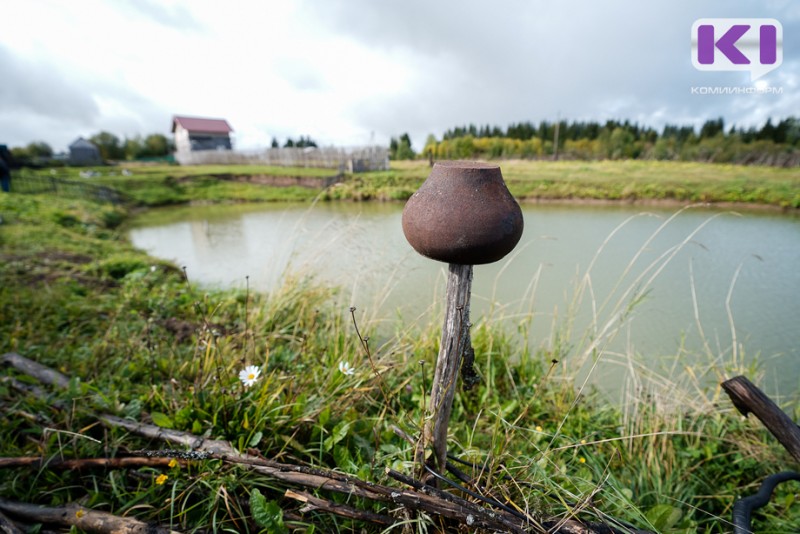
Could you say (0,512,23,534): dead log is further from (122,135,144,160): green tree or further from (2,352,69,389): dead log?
(122,135,144,160): green tree

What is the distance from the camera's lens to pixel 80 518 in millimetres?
1127

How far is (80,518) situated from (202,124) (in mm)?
44088

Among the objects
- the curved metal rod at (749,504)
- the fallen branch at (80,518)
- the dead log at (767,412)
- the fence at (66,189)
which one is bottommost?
the fallen branch at (80,518)

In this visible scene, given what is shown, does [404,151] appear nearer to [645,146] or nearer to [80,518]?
[80,518]

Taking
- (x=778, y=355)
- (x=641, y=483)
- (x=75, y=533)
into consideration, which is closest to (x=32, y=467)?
(x=75, y=533)

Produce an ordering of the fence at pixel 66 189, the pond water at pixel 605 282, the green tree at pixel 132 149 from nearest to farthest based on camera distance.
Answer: the pond water at pixel 605 282 → the fence at pixel 66 189 → the green tree at pixel 132 149

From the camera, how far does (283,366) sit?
212cm

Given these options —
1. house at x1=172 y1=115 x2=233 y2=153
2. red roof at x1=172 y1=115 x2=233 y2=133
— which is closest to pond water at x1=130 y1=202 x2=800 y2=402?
house at x1=172 y1=115 x2=233 y2=153

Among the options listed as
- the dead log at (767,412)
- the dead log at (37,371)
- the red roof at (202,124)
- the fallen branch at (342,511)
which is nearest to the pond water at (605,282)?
the dead log at (767,412)

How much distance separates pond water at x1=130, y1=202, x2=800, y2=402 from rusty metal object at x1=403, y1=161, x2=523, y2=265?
4.18ft

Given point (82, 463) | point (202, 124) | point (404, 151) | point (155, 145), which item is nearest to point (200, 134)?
point (202, 124)

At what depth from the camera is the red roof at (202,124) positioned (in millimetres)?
35641

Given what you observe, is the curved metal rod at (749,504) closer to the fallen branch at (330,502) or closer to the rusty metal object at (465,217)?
the fallen branch at (330,502)

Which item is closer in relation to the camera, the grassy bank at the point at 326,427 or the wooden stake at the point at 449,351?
the wooden stake at the point at 449,351
